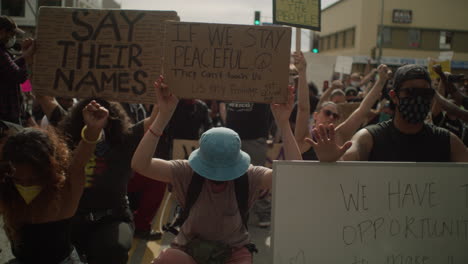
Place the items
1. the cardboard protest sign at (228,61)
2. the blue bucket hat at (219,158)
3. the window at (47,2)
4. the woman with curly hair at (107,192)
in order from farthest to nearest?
the window at (47,2)
the woman with curly hair at (107,192)
the cardboard protest sign at (228,61)
the blue bucket hat at (219,158)

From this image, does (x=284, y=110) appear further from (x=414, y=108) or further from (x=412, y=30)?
(x=412, y=30)

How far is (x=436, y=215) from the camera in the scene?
2832mm

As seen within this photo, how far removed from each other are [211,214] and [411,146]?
Answer: 4.44 ft

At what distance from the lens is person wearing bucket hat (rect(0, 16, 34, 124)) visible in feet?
14.2

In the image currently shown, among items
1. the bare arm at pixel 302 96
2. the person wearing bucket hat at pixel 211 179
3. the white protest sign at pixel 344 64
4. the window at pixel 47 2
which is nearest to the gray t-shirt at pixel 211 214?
the person wearing bucket hat at pixel 211 179

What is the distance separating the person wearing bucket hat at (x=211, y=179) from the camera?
3027 mm

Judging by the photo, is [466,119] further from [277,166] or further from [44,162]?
[44,162]

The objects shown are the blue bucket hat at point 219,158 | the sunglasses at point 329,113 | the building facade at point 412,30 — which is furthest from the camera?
the building facade at point 412,30

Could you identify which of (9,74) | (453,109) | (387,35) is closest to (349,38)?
(387,35)

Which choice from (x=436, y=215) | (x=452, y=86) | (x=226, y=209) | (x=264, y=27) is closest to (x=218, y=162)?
(x=226, y=209)

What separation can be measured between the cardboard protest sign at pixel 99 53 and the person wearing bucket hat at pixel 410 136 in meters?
1.46

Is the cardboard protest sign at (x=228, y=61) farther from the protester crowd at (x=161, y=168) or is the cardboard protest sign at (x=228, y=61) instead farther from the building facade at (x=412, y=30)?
the building facade at (x=412, y=30)

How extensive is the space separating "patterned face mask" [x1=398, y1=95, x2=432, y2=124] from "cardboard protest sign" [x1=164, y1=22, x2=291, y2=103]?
772 millimetres

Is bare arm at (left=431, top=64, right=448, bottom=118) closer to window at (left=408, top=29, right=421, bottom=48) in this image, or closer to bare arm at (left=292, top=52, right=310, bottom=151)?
bare arm at (left=292, top=52, right=310, bottom=151)
